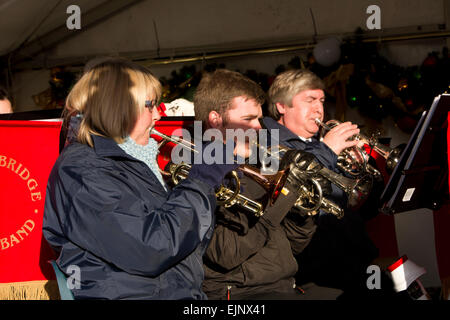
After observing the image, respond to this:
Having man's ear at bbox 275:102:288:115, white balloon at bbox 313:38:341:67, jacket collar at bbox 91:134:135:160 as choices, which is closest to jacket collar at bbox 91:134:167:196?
jacket collar at bbox 91:134:135:160

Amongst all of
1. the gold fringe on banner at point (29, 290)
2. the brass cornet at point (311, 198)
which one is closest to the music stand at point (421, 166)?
the brass cornet at point (311, 198)

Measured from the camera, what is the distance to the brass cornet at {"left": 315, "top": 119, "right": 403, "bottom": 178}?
144 inches

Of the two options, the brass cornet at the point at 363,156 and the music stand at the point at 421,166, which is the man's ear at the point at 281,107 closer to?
the brass cornet at the point at 363,156

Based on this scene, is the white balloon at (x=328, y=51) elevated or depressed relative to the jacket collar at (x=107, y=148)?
elevated

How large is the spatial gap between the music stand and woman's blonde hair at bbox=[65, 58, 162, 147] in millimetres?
1171

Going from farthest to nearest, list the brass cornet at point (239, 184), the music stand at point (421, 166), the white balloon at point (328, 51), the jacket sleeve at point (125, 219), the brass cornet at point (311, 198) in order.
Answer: the white balloon at point (328, 51) < the brass cornet at point (311, 198) < the brass cornet at point (239, 184) < the music stand at point (421, 166) < the jacket sleeve at point (125, 219)

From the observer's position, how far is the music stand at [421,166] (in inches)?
88.0

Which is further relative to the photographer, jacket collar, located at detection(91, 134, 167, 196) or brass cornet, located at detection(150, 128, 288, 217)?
brass cornet, located at detection(150, 128, 288, 217)

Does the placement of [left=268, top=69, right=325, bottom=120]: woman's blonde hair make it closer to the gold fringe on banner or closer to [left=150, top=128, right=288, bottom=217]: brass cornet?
[left=150, top=128, right=288, bottom=217]: brass cornet

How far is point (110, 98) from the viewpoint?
2.17 meters

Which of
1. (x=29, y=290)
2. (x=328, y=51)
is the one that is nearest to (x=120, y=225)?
(x=29, y=290)

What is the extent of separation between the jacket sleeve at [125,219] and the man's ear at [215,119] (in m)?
0.98

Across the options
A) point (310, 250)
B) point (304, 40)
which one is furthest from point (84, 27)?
point (310, 250)

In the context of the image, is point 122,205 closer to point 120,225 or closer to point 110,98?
point 120,225
